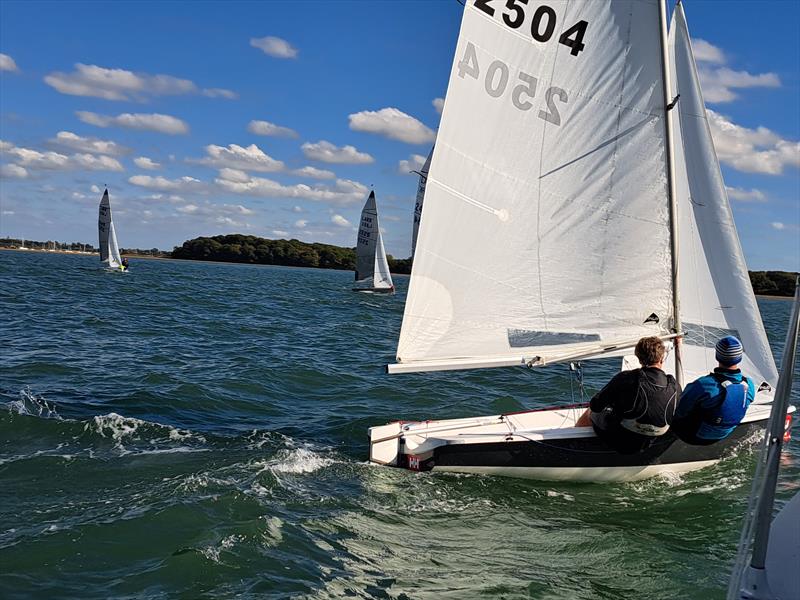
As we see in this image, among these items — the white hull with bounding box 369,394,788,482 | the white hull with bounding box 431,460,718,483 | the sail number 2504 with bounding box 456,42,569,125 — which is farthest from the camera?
the white hull with bounding box 431,460,718,483

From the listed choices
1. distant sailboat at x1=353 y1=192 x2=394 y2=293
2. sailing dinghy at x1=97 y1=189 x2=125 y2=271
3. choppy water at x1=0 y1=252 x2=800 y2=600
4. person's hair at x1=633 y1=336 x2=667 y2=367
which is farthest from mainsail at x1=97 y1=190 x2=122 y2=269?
person's hair at x1=633 y1=336 x2=667 y2=367

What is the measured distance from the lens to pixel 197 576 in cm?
487

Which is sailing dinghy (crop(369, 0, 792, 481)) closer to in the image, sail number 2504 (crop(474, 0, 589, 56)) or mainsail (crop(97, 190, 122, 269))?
sail number 2504 (crop(474, 0, 589, 56))

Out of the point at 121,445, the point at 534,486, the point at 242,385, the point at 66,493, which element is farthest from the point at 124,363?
the point at 534,486

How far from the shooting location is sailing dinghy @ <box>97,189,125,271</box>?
161ft

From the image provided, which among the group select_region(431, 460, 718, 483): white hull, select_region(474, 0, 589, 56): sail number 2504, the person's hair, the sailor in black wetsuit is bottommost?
select_region(431, 460, 718, 483): white hull

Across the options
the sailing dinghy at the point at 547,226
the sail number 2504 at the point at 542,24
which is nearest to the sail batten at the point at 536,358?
the sailing dinghy at the point at 547,226

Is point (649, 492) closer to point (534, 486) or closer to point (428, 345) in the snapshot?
point (534, 486)

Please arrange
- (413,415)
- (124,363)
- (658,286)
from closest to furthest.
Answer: (658,286)
(413,415)
(124,363)

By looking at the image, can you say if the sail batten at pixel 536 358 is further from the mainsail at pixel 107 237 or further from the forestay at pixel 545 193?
the mainsail at pixel 107 237

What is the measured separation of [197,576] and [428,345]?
3.24 m

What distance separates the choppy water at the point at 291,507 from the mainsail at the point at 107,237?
40006 mm

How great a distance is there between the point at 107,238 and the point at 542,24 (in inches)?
1933

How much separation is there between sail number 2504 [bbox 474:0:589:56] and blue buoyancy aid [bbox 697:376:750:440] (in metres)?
3.56
